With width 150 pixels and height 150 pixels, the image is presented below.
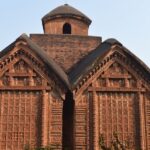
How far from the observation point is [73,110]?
17.6 metres

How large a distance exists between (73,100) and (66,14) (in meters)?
7.45

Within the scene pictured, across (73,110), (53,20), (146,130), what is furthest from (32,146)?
(53,20)

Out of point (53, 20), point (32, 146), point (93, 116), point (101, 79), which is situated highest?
point (53, 20)

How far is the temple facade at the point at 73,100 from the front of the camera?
55.1ft

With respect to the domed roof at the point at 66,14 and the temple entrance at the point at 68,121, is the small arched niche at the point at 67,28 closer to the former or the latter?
the domed roof at the point at 66,14

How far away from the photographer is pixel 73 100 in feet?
57.4

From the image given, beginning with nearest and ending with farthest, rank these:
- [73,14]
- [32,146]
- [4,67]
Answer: [32,146]
[4,67]
[73,14]

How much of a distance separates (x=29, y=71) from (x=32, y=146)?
3.36m

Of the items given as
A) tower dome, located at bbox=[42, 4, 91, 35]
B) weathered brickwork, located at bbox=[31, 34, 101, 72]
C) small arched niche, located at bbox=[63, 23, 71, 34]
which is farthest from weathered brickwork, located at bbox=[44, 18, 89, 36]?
weathered brickwork, located at bbox=[31, 34, 101, 72]

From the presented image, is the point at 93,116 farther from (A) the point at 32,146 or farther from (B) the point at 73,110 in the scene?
(A) the point at 32,146

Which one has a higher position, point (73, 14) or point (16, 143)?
point (73, 14)

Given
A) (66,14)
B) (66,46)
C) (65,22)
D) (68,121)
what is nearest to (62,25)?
(65,22)

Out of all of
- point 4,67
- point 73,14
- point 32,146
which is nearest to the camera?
point 32,146

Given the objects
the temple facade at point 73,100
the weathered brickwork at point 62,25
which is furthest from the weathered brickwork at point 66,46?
the temple facade at point 73,100
